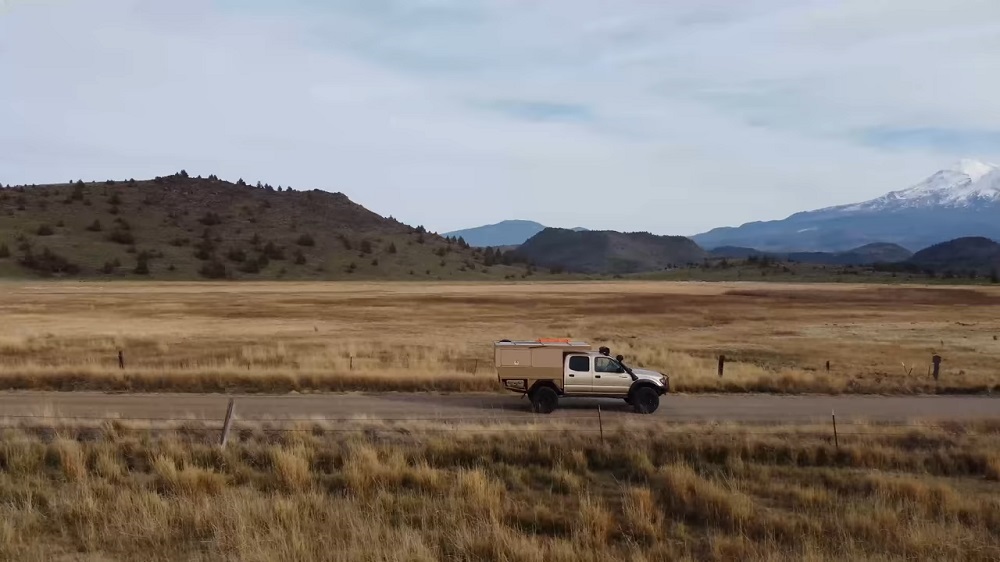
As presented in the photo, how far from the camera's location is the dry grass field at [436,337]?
92.2 feet

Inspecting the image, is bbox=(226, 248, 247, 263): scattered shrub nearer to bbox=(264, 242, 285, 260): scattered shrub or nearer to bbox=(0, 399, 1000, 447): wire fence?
bbox=(264, 242, 285, 260): scattered shrub

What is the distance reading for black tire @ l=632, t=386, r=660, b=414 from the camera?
73.0ft

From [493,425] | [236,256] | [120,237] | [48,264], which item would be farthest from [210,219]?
[493,425]

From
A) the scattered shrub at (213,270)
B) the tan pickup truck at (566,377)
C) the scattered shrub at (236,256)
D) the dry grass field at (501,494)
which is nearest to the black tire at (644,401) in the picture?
the tan pickup truck at (566,377)

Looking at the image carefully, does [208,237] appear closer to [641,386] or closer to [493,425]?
[641,386]

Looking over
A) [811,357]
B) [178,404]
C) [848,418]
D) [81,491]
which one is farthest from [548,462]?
[811,357]

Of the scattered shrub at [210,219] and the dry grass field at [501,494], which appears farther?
the scattered shrub at [210,219]

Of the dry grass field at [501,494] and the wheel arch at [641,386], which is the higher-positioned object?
the wheel arch at [641,386]

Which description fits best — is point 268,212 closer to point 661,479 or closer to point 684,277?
point 684,277

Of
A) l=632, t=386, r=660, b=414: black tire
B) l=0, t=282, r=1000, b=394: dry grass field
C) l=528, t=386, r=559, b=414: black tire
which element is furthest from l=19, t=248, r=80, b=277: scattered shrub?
l=632, t=386, r=660, b=414: black tire

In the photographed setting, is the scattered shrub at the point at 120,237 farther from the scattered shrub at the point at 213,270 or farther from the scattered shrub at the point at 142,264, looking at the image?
the scattered shrub at the point at 213,270

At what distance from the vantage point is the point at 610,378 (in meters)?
22.7

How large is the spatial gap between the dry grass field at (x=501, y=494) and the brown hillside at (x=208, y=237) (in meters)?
95.8

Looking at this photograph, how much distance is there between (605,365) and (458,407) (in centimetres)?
435
